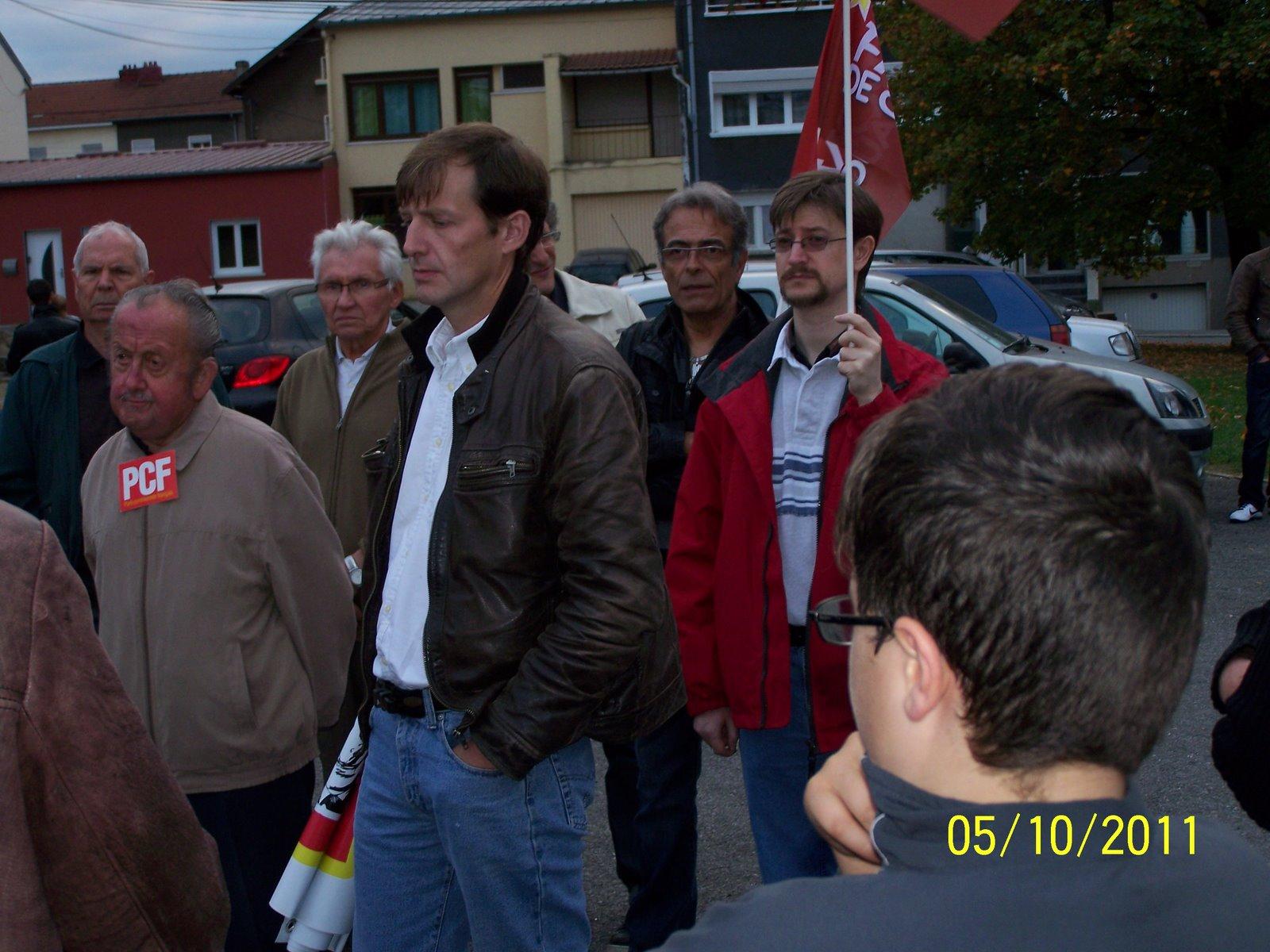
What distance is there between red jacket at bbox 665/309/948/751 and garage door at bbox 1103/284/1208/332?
3015 cm

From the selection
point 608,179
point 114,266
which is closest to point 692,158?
point 608,179

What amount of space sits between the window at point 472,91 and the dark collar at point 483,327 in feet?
107

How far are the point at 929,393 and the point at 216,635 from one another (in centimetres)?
233

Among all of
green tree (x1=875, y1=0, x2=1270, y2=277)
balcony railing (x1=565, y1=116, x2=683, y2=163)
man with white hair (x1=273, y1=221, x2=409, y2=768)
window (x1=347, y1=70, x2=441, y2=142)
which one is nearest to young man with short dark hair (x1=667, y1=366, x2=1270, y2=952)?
man with white hair (x1=273, y1=221, x2=409, y2=768)

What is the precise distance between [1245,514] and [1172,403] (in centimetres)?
105

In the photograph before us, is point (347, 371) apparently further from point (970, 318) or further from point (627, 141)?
point (627, 141)

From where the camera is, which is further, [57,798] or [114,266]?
[114,266]

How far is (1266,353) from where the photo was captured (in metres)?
8.57

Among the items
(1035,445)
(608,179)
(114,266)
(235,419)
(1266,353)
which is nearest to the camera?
(1035,445)

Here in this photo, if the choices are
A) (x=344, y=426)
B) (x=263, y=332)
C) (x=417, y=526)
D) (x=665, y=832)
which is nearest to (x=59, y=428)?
(x=344, y=426)

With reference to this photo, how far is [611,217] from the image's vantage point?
32.3 metres

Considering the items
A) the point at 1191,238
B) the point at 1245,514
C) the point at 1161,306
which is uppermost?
the point at 1191,238

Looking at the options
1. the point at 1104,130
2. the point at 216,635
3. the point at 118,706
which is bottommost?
the point at 216,635

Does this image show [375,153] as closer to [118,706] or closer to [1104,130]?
[1104,130]
